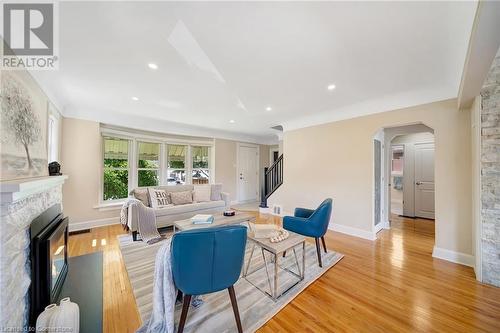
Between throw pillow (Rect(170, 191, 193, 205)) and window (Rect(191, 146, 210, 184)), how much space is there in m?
1.66

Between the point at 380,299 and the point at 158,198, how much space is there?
3.81 metres

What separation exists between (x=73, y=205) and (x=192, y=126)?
318 centimetres

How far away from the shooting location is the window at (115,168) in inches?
173

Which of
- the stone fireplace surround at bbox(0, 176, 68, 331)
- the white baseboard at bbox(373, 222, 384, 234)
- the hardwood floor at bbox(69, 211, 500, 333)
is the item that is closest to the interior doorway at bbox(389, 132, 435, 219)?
the white baseboard at bbox(373, 222, 384, 234)

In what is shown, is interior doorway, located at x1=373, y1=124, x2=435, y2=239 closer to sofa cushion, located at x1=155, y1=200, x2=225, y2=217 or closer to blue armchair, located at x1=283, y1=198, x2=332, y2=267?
blue armchair, located at x1=283, y1=198, x2=332, y2=267

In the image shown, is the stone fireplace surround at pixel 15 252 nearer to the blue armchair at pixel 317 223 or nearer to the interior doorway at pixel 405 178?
the blue armchair at pixel 317 223

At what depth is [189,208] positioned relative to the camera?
3955 millimetres

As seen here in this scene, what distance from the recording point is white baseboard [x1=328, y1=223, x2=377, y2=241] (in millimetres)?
3373

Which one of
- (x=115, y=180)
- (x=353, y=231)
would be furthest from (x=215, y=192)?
(x=353, y=231)

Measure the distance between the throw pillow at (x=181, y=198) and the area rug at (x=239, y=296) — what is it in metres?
1.42

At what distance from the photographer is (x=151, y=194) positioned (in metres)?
3.80

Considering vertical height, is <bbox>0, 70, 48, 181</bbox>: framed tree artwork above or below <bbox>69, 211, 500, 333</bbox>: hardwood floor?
above

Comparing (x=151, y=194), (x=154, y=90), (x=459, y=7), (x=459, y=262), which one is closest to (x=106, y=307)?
(x=151, y=194)

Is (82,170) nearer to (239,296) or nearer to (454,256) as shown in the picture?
(239,296)
